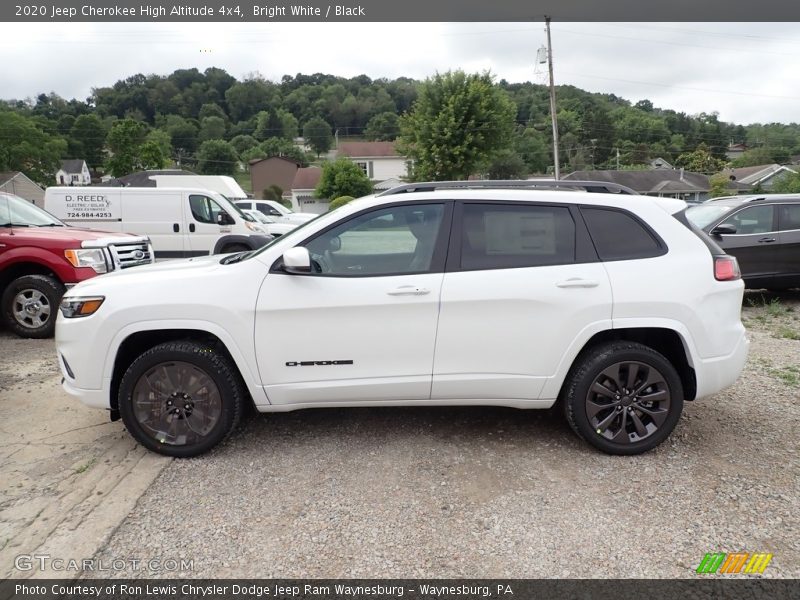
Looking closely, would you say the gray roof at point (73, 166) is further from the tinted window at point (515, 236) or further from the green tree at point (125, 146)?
the tinted window at point (515, 236)

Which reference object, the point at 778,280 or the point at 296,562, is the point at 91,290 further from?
the point at 778,280

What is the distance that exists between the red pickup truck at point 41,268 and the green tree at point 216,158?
8053cm

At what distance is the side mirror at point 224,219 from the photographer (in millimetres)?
11934

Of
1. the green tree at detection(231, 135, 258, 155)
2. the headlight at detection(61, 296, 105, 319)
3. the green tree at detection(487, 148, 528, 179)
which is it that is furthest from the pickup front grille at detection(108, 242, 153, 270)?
the green tree at detection(231, 135, 258, 155)

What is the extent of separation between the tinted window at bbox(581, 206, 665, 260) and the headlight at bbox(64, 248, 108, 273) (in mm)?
5835

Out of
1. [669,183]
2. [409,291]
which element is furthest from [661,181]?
[409,291]

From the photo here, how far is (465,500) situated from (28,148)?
2955 inches

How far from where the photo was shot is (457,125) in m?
35.4

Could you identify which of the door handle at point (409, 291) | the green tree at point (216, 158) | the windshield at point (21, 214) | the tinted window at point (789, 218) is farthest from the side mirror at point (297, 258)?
the green tree at point (216, 158)

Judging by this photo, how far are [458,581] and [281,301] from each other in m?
1.90

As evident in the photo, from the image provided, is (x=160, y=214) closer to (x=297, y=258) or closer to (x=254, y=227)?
(x=254, y=227)

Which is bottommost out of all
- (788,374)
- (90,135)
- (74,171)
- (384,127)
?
(788,374)

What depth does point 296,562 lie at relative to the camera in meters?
2.56

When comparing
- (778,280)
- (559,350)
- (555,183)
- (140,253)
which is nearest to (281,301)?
(559,350)
